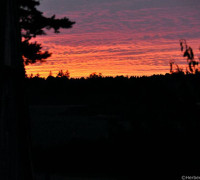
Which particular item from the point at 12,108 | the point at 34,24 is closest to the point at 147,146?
the point at 12,108

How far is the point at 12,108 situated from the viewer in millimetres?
2379

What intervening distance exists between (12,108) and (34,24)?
18.5m

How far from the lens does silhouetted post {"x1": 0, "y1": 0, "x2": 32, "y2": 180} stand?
228 centimetres

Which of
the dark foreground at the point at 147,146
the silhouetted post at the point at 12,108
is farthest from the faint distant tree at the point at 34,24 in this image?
the silhouetted post at the point at 12,108

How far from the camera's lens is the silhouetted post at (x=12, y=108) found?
7.49 feet

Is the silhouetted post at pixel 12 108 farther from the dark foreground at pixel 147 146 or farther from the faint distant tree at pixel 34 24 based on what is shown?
Result: the faint distant tree at pixel 34 24

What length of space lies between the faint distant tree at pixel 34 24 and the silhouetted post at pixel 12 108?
1764 centimetres

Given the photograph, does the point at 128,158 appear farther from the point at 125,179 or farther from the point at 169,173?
the point at 169,173

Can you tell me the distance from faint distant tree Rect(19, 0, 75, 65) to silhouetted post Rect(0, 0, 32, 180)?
17.6 meters

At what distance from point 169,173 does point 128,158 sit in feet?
3.21

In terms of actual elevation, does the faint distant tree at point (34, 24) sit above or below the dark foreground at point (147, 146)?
above

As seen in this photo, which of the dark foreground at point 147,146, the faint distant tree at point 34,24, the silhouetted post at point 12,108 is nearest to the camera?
the silhouetted post at point 12,108

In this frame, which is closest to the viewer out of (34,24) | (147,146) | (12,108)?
(12,108)

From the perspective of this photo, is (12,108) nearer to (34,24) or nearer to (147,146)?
(147,146)
